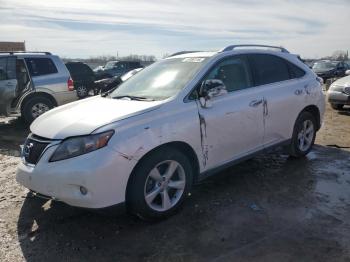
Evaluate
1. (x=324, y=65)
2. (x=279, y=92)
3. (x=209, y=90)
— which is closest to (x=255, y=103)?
(x=279, y=92)

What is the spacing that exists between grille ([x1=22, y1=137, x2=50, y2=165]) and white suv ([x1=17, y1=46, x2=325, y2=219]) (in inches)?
0.4

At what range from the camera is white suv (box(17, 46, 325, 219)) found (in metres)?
3.55

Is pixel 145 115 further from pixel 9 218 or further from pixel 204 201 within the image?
pixel 9 218

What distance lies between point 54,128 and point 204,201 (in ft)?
6.22

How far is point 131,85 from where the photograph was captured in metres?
5.05

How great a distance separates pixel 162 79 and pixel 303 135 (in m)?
2.69

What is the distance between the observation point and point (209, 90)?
4367 millimetres

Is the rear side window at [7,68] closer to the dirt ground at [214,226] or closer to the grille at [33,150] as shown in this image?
the dirt ground at [214,226]

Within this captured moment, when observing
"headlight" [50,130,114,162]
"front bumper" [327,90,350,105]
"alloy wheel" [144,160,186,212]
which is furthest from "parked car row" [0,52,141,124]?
"front bumper" [327,90,350,105]

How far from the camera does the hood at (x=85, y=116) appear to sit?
12.1ft

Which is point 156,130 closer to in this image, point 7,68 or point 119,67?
point 7,68

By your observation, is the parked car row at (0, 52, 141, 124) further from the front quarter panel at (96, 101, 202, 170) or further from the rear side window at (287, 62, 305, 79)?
the front quarter panel at (96, 101, 202, 170)

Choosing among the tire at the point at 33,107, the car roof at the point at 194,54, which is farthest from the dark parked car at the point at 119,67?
the car roof at the point at 194,54

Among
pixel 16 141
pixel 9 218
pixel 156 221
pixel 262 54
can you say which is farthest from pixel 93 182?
pixel 16 141
